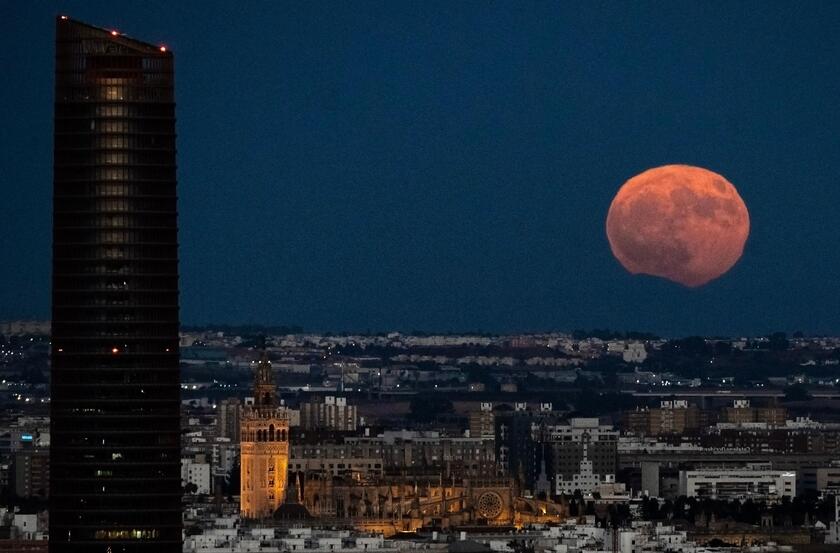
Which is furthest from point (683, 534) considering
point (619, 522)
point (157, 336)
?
point (157, 336)

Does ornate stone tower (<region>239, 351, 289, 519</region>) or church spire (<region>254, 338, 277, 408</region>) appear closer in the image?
ornate stone tower (<region>239, 351, 289, 519</region>)

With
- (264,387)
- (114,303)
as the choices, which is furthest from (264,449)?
(114,303)

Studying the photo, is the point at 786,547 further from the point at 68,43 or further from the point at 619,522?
the point at 68,43

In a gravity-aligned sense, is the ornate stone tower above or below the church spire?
below

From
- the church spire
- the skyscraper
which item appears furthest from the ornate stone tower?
the skyscraper

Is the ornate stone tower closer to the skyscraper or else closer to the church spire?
the church spire
